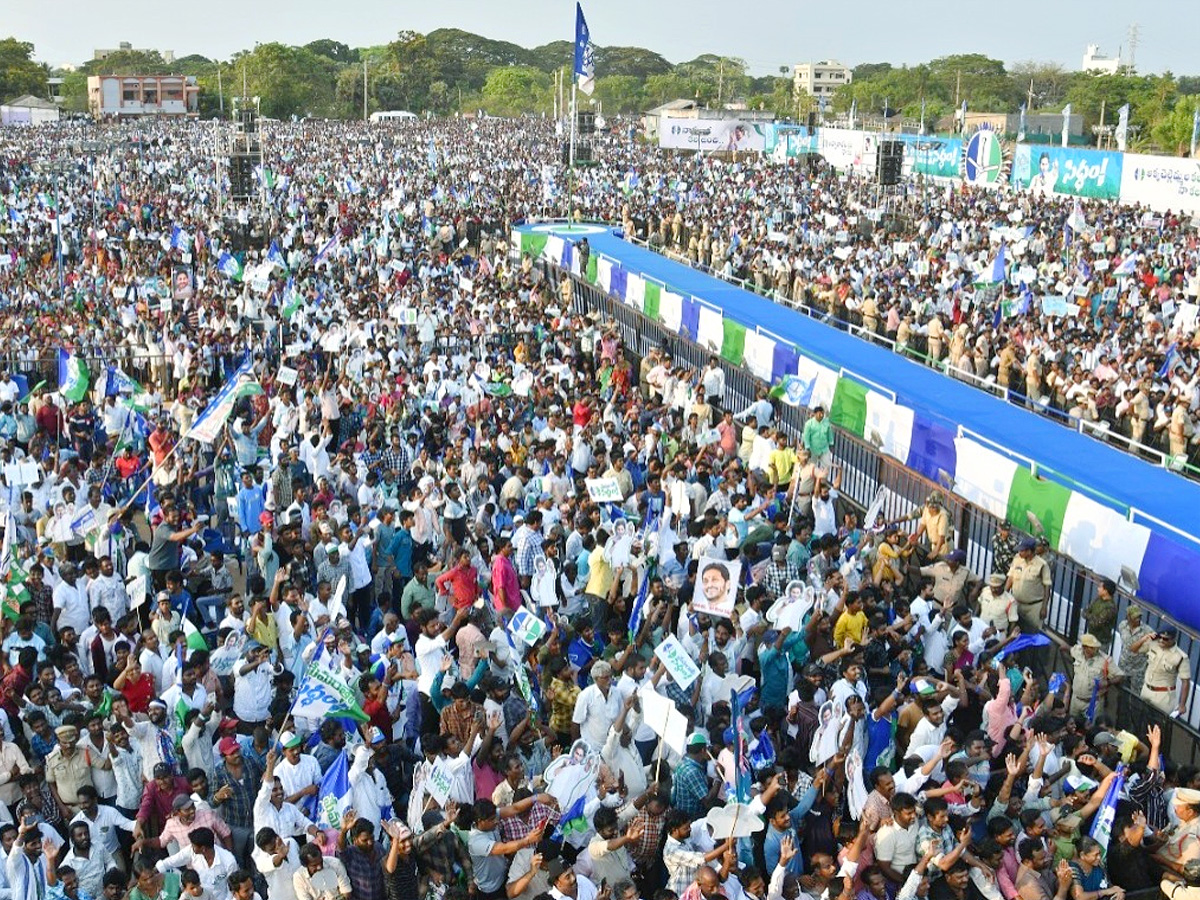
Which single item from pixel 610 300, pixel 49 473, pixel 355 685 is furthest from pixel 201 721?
pixel 610 300

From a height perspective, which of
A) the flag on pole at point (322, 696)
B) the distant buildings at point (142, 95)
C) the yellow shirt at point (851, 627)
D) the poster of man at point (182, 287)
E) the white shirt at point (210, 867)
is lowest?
the white shirt at point (210, 867)

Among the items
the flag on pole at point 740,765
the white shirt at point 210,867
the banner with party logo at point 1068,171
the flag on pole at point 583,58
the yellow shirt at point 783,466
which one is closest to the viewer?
the white shirt at point 210,867

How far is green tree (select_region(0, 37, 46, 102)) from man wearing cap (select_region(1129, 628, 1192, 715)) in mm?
120172

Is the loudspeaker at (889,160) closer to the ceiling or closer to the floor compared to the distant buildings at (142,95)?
closer to the floor

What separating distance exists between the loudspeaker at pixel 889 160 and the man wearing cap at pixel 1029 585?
23094 millimetres

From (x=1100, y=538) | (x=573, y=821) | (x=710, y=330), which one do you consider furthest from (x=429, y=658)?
(x=710, y=330)

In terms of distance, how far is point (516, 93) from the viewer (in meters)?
123

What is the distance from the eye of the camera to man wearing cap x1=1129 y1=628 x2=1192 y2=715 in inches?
337

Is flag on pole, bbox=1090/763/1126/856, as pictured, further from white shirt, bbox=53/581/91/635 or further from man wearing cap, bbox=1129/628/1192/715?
white shirt, bbox=53/581/91/635

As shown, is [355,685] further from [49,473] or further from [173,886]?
[49,473]

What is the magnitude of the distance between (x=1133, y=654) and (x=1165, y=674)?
0.26 meters

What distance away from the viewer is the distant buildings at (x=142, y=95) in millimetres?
118312

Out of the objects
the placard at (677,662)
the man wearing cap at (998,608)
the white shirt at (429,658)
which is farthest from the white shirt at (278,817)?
the man wearing cap at (998,608)

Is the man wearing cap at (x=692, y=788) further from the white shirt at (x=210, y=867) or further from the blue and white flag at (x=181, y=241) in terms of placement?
the blue and white flag at (x=181, y=241)
